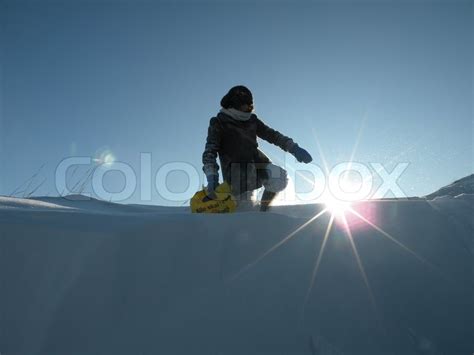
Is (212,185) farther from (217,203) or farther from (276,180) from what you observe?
(276,180)

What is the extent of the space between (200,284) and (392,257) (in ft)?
2.57

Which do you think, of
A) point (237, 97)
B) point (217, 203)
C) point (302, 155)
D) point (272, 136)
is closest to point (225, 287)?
point (217, 203)

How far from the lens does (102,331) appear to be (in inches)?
43.6

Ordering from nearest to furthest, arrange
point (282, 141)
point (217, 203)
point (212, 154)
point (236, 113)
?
point (217, 203), point (212, 154), point (236, 113), point (282, 141)

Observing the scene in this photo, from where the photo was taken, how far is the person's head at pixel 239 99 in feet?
9.70

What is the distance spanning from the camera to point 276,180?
9.76 feet

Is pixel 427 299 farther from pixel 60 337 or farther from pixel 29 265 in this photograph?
pixel 29 265

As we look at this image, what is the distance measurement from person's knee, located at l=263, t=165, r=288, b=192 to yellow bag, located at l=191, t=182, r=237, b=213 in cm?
51

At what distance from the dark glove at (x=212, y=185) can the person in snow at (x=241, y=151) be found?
270 millimetres

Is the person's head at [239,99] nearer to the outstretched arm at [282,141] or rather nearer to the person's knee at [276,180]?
the outstretched arm at [282,141]

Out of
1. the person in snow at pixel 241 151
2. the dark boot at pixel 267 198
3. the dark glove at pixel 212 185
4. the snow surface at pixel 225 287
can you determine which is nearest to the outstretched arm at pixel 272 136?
the person in snow at pixel 241 151

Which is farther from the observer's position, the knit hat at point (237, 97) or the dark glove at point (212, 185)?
the knit hat at point (237, 97)

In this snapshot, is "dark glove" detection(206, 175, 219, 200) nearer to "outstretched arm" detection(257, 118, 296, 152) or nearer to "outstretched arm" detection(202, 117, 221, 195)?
"outstretched arm" detection(202, 117, 221, 195)

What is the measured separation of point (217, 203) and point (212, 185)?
0.17m
